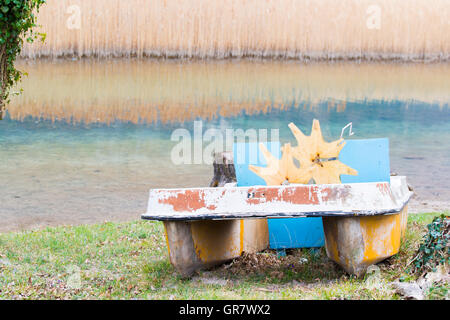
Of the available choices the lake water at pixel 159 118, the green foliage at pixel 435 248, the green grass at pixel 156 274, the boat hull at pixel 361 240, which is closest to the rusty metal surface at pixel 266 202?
the boat hull at pixel 361 240

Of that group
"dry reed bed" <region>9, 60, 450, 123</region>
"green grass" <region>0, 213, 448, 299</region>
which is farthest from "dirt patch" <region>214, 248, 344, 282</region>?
"dry reed bed" <region>9, 60, 450, 123</region>

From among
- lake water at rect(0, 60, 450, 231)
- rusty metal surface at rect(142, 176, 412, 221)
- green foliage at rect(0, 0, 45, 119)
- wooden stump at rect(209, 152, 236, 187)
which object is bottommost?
lake water at rect(0, 60, 450, 231)

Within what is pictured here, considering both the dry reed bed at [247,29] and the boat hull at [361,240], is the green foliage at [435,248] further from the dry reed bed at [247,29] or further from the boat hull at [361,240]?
the dry reed bed at [247,29]

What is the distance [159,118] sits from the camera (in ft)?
61.1

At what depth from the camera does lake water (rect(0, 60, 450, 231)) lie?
36.0 ft

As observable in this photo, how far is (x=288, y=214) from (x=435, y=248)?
1241mm

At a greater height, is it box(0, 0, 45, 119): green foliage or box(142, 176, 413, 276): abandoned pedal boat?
box(0, 0, 45, 119): green foliage

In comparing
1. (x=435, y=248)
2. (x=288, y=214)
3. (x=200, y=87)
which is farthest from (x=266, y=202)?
(x=200, y=87)

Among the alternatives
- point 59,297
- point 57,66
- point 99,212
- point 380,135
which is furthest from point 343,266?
point 57,66

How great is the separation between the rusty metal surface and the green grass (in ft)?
1.95

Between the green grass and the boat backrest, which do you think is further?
the boat backrest

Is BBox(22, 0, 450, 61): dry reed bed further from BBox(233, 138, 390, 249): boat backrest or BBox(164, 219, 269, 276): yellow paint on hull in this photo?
BBox(164, 219, 269, 276): yellow paint on hull

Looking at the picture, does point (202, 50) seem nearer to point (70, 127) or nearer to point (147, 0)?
point (147, 0)

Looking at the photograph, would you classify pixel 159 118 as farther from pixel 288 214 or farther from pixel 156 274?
pixel 288 214
